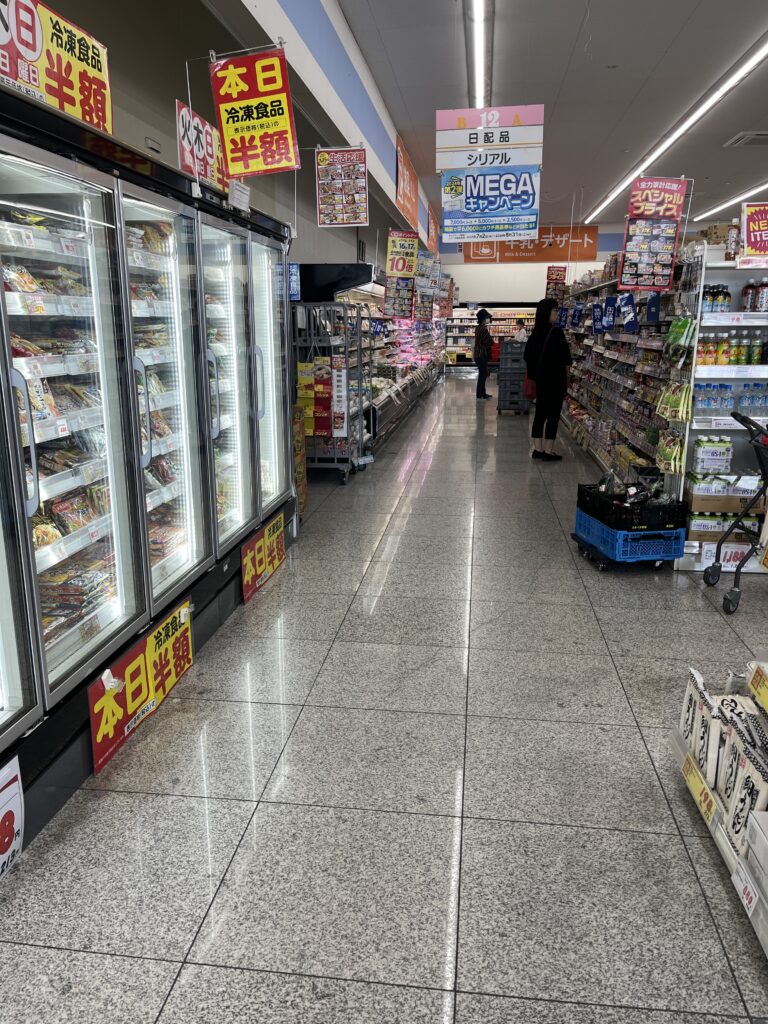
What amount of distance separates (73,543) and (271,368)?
2.61 meters

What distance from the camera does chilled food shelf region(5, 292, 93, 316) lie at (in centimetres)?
236

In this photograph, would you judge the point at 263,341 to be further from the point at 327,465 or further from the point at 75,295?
the point at 327,465

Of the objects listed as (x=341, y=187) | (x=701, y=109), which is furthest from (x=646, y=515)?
(x=701, y=109)

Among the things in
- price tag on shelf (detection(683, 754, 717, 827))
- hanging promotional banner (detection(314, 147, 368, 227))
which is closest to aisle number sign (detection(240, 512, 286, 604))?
price tag on shelf (detection(683, 754, 717, 827))

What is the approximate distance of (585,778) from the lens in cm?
279

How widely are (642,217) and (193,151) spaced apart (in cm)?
403

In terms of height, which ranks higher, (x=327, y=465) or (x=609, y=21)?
(x=609, y=21)

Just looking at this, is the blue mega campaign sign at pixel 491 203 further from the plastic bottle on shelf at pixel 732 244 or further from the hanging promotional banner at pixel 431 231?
the hanging promotional banner at pixel 431 231

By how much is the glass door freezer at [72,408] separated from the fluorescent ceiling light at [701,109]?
8.50 metres

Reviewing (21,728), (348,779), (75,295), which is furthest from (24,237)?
(348,779)

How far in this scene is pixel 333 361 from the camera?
7.73 metres

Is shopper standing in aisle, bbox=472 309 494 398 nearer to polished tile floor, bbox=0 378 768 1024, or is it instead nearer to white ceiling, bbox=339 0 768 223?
white ceiling, bbox=339 0 768 223

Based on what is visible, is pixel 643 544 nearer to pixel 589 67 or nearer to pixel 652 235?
pixel 652 235

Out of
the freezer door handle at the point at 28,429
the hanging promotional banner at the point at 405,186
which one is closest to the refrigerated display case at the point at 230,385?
the freezer door handle at the point at 28,429
